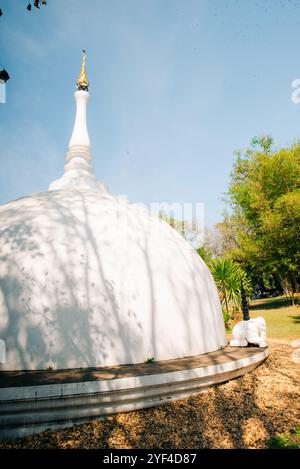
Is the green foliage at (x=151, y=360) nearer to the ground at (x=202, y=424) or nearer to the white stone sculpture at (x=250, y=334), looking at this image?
the ground at (x=202, y=424)

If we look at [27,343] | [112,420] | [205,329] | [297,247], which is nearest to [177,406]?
[112,420]

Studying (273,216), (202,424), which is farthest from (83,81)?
(273,216)

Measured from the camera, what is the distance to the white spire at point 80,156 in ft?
31.8

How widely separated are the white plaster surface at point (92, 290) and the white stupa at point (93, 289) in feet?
0.06

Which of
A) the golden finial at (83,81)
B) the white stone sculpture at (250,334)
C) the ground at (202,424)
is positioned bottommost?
the ground at (202,424)

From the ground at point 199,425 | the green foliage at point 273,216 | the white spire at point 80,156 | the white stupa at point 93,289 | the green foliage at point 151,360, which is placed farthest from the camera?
the green foliage at point 273,216

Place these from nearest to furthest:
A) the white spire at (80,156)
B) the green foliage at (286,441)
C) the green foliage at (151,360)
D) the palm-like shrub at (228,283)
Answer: the green foliage at (286,441)
the green foliage at (151,360)
the white spire at (80,156)
the palm-like shrub at (228,283)

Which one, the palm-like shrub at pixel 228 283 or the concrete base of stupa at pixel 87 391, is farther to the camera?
the palm-like shrub at pixel 228 283

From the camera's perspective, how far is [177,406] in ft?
15.7

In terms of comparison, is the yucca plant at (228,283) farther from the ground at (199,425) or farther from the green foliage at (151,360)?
the green foliage at (151,360)

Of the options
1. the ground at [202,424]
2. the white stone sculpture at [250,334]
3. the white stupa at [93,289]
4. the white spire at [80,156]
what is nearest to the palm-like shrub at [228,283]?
the white stone sculpture at [250,334]

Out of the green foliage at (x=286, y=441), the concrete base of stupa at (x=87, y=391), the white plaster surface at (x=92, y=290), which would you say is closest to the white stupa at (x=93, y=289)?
the white plaster surface at (x=92, y=290)

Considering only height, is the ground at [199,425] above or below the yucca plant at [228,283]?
below

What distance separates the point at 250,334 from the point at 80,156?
8.00 meters
